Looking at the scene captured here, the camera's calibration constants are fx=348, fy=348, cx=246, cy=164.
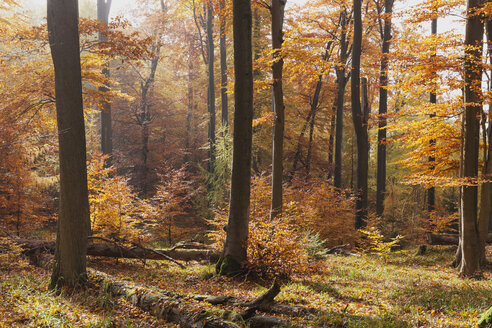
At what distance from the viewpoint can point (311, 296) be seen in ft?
19.4

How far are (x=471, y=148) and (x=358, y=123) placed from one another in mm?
5342

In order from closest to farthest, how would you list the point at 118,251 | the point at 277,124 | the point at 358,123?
A: the point at 118,251
the point at 277,124
the point at 358,123

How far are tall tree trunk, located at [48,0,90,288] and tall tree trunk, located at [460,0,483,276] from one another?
846 centimetres

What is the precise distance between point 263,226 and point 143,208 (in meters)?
4.66

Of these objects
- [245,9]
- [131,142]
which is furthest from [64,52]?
[131,142]

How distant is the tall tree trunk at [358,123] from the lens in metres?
13.2

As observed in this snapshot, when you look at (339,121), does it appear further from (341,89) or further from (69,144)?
(69,144)

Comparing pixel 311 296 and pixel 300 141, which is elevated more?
pixel 300 141

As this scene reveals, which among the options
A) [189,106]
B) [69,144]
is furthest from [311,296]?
[189,106]

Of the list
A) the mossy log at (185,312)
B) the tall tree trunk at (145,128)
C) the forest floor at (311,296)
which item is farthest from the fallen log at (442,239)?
the tall tree trunk at (145,128)

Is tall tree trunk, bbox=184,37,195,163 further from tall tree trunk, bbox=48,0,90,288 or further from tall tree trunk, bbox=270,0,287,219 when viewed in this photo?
tall tree trunk, bbox=48,0,90,288

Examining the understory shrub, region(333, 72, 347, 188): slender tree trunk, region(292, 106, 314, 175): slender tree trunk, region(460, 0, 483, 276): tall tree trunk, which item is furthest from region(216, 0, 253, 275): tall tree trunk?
region(292, 106, 314, 175): slender tree trunk

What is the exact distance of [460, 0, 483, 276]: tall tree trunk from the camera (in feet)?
26.9

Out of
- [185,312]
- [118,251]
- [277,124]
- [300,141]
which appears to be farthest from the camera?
[300,141]
